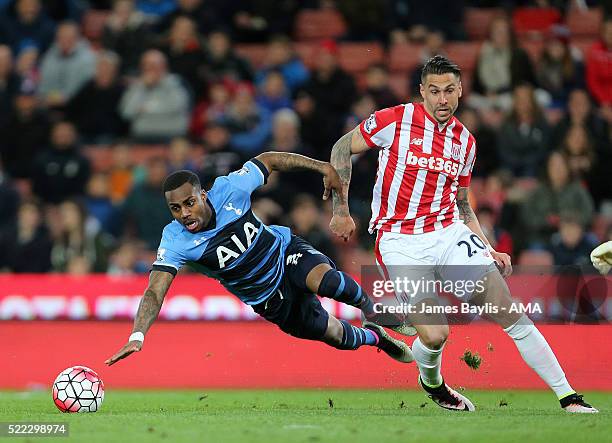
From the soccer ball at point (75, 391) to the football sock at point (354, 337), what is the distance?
6.51ft

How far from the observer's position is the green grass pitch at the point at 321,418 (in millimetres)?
7160

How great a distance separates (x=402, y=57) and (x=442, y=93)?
26.5 ft

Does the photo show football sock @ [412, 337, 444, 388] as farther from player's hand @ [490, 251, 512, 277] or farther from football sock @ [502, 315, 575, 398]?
player's hand @ [490, 251, 512, 277]

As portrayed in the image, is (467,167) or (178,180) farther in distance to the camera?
(467,167)

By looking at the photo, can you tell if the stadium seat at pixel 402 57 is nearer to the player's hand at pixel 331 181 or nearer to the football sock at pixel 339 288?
the football sock at pixel 339 288

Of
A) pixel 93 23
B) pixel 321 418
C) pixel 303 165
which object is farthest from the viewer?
pixel 93 23

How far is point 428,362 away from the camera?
894 centimetres

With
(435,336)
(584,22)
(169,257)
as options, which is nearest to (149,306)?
(169,257)

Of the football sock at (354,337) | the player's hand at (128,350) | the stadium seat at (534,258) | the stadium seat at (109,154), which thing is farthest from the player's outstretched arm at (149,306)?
the stadium seat at (109,154)

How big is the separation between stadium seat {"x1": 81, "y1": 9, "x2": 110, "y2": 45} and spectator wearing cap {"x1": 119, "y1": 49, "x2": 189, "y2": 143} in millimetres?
2065

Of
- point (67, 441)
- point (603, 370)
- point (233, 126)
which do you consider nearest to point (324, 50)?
point (233, 126)

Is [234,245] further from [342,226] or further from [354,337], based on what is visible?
[354,337]

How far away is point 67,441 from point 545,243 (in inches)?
308

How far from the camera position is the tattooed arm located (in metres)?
8.98
